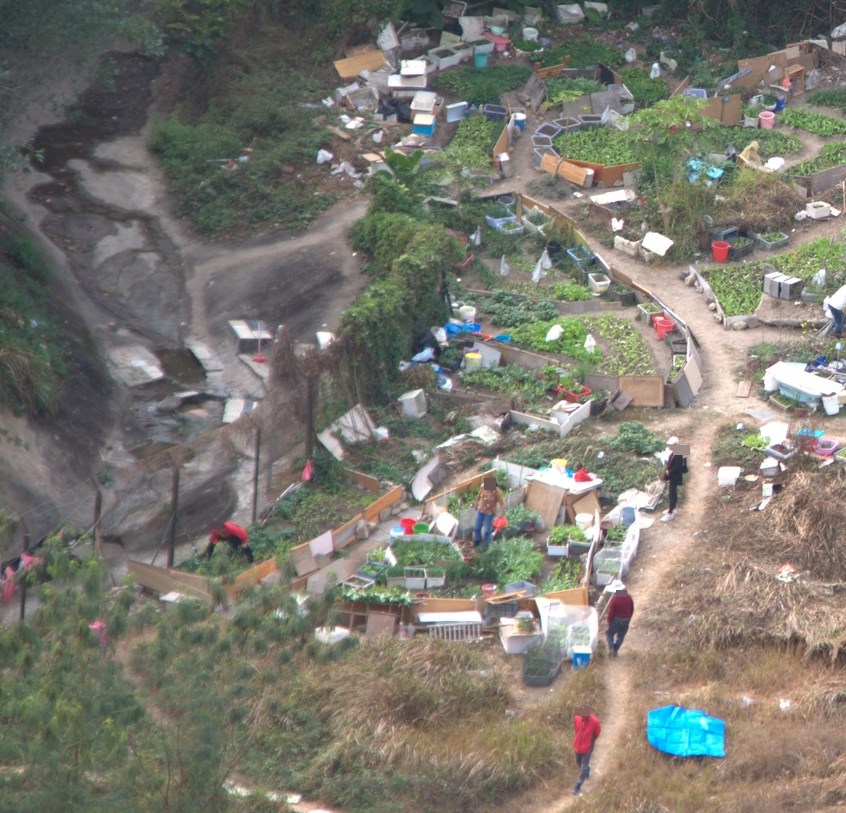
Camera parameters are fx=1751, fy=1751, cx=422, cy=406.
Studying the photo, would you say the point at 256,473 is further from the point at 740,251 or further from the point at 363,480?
the point at 740,251

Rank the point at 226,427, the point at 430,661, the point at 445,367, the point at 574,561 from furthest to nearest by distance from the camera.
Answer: the point at 445,367 < the point at 226,427 < the point at 574,561 < the point at 430,661

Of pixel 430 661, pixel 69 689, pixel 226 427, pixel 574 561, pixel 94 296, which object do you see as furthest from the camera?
pixel 94 296

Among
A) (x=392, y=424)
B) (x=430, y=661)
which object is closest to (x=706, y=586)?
(x=430, y=661)

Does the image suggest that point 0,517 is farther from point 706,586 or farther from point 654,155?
point 654,155

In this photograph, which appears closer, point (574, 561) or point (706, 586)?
point (706, 586)

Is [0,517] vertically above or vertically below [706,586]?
above

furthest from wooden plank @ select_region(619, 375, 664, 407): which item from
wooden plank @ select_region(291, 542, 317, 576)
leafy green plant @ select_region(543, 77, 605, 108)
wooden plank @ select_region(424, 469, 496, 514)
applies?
leafy green plant @ select_region(543, 77, 605, 108)
